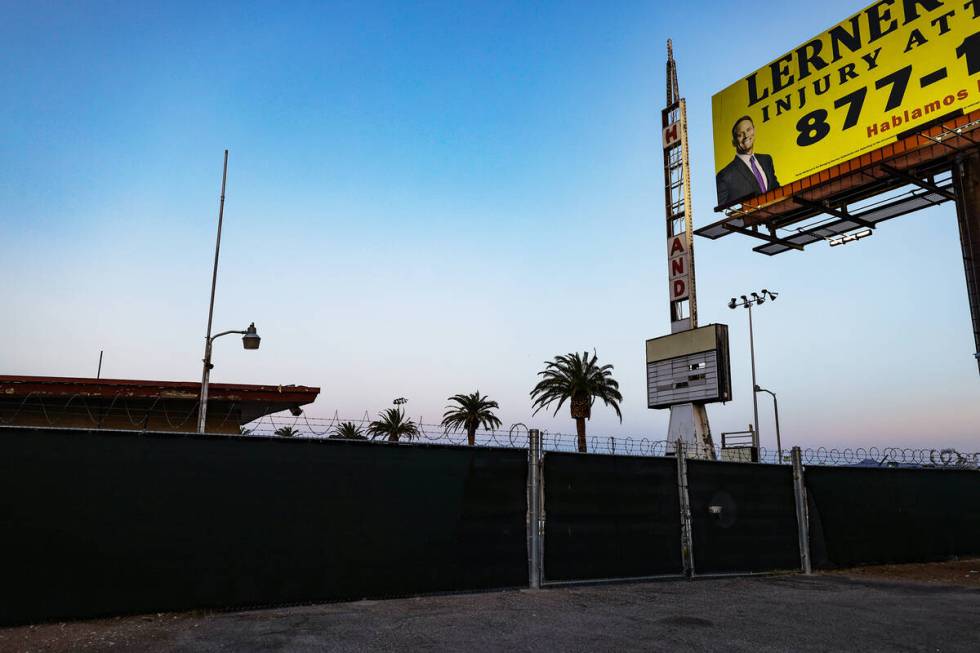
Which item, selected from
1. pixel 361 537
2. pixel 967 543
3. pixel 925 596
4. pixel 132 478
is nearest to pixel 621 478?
pixel 361 537

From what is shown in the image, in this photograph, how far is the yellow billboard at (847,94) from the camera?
24.3 metres

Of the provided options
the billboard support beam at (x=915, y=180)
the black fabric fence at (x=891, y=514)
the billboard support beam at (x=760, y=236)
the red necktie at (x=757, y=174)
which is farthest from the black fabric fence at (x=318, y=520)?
the billboard support beam at (x=760, y=236)

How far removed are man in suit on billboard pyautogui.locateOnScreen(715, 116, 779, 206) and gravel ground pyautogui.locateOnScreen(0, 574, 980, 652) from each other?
22592mm

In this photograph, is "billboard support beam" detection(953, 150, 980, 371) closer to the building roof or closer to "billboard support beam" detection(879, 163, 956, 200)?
"billboard support beam" detection(879, 163, 956, 200)

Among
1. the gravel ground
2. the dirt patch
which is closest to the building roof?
the gravel ground

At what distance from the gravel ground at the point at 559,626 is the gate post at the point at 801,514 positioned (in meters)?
3.06

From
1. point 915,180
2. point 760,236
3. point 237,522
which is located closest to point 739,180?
point 760,236

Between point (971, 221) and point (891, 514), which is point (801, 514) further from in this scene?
point (971, 221)

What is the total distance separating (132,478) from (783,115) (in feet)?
97.7

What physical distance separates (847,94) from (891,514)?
18.2 metres

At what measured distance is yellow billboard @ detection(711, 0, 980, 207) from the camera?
2431 cm

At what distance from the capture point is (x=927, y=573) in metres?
15.2

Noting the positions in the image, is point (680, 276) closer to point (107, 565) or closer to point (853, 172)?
point (853, 172)

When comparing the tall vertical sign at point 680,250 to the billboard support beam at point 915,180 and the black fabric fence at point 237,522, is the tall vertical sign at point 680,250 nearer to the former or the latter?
the billboard support beam at point 915,180
